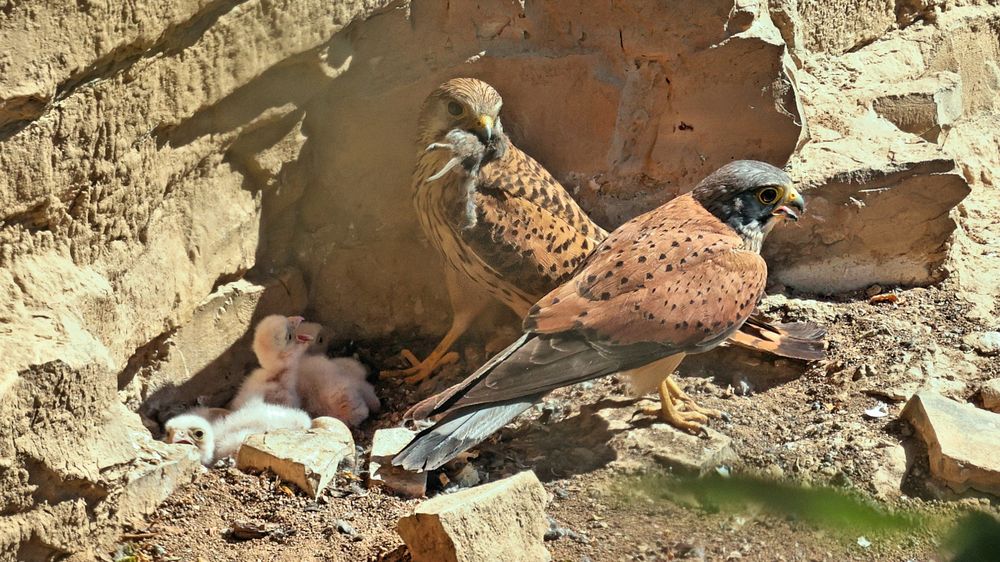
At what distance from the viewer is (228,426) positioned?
4.43 m

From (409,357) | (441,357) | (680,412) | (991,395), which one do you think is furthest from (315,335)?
(991,395)

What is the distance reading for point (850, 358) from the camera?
15.7 ft

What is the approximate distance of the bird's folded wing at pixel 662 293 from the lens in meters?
4.03

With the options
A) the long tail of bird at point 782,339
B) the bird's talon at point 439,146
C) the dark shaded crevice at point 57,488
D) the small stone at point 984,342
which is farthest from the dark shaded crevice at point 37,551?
the small stone at point 984,342

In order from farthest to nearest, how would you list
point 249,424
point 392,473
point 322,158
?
point 322,158 < point 249,424 < point 392,473

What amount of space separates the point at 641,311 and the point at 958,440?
4.08ft

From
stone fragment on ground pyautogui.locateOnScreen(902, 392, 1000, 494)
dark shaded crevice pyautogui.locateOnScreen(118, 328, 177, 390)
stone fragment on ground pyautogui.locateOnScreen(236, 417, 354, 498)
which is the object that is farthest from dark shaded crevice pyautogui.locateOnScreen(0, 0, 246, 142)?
stone fragment on ground pyautogui.locateOnScreen(902, 392, 1000, 494)

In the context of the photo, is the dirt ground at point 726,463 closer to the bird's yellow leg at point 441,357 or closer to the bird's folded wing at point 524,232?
the bird's yellow leg at point 441,357

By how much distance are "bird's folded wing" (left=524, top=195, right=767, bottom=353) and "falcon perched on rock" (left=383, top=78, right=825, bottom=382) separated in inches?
14.6

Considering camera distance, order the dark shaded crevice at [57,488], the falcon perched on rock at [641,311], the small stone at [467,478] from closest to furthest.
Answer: the dark shaded crevice at [57,488] < the falcon perched on rock at [641,311] < the small stone at [467,478]

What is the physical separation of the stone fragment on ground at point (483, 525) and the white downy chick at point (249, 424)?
117 cm

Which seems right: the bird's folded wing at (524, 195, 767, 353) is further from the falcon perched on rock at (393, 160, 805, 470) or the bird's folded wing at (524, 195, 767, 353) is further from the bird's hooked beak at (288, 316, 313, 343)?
the bird's hooked beak at (288, 316, 313, 343)

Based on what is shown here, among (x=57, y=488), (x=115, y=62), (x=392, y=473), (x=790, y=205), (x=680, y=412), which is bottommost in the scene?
(x=680, y=412)

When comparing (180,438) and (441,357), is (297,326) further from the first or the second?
(180,438)
